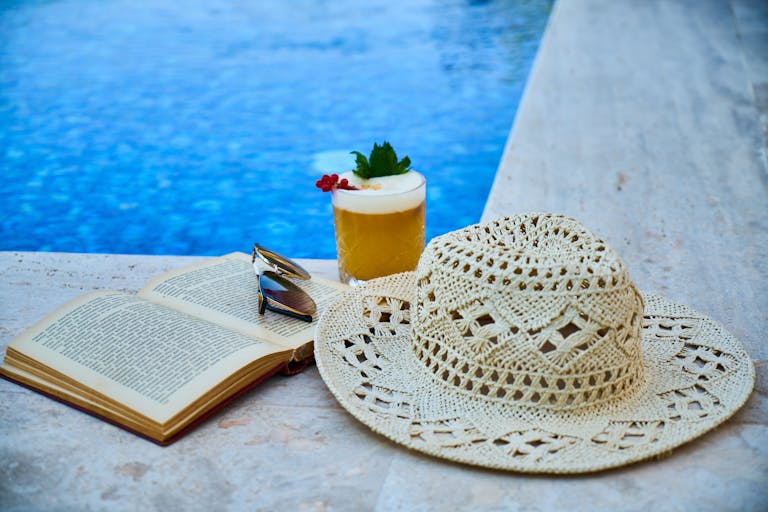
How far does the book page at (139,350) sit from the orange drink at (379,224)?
0.36 meters

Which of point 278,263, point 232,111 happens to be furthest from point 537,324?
point 232,111

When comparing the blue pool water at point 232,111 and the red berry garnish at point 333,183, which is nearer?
the red berry garnish at point 333,183

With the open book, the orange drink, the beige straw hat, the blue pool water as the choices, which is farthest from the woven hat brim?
the blue pool water

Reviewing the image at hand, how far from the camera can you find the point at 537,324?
997mm

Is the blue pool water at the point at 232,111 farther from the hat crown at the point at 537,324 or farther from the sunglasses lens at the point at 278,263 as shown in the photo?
the hat crown at the point at 537,324

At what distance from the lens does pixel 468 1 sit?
6.98 metres

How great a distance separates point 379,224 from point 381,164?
120 millimetres

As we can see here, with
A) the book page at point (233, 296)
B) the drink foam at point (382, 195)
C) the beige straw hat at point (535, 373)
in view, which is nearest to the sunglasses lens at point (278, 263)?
the book page at point (233, 296)

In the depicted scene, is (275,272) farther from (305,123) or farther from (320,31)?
(320,31)

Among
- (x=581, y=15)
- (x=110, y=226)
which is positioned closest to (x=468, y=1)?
(x=581, y=15)

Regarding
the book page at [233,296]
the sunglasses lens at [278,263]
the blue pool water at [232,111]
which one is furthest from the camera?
the blue pool water at [232,111]

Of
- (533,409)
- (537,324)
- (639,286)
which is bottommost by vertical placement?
(639,286)

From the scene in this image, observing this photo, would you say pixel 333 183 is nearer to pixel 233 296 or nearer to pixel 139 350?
pixel 233 296

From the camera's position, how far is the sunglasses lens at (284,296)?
4.32 ft
